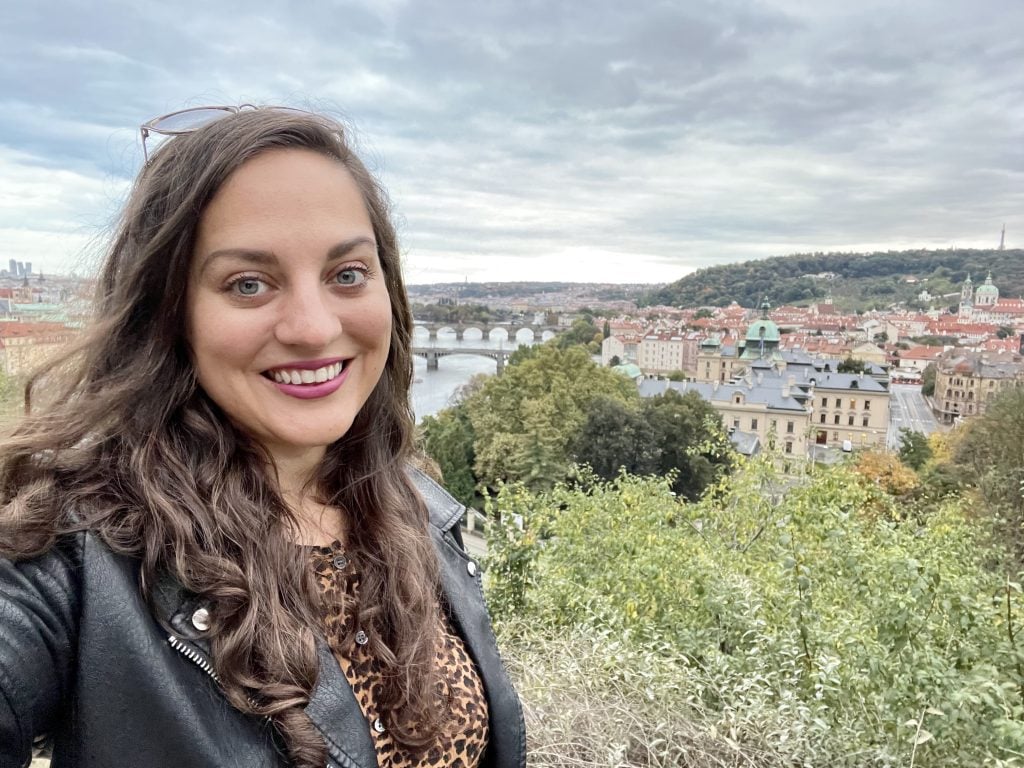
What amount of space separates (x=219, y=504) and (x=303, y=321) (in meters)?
0.27

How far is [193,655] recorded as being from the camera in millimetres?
773

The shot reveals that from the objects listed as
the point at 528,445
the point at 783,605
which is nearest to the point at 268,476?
the point at 783,605

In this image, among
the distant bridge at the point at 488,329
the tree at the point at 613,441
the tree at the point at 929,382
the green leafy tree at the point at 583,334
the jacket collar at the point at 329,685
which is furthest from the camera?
the green leafy tree at the point at 583,334

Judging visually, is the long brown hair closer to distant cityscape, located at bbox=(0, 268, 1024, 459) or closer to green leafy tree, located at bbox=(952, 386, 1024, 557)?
distant cityscape, located at bbox=(0, 268, 1024, 459)

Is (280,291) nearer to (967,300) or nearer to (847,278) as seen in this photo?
(967,300)

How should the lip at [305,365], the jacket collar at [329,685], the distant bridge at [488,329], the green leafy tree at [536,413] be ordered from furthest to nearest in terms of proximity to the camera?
the distant bridge at [488,329] → the green leafy tree at [536,413] → the lip at [305,365] → the jacket collar at [329,685]

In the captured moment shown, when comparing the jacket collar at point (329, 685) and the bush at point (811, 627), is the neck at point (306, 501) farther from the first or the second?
the bush at point (811, 627)

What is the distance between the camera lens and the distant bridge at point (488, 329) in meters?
39.1

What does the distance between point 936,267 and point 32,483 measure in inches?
3610

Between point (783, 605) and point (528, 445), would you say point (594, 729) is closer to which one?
point (783, 605)

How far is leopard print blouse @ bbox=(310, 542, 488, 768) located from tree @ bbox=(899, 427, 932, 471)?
21.0 meters

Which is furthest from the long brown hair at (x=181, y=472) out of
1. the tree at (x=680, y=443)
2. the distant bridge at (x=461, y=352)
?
the distant bridge at (x=461, y=352)

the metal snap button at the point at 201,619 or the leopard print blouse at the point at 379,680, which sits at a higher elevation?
the metal snap button at the point at 201,619

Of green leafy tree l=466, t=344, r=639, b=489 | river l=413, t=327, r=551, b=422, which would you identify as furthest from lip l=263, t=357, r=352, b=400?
river l=413, t=327, r=551, b=422
